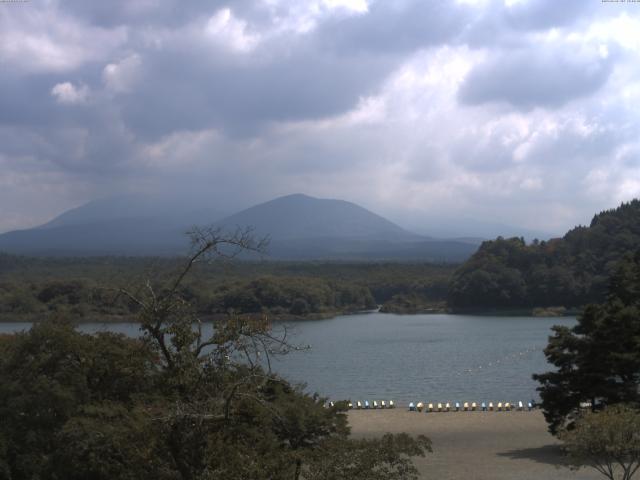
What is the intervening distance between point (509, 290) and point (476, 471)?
5184cm

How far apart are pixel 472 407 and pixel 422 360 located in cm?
1187

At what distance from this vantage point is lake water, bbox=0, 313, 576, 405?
83.9 ft

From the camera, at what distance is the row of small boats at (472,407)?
70.3 ft

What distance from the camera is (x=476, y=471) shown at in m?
13.5

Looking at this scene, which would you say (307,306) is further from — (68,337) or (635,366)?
(68,337)

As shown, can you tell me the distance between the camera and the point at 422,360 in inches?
1323


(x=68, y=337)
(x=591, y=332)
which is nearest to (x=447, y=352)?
(x=591, y=332)

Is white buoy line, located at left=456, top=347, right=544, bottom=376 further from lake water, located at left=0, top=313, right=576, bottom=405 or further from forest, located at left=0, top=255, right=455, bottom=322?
forest, located at left=0, top=255, right=455, bottom=322

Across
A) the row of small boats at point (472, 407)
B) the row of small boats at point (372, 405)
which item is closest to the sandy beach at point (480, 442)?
the row of small boats at point (472, 407)

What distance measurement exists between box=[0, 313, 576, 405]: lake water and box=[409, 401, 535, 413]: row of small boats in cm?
142

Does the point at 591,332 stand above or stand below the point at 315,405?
above

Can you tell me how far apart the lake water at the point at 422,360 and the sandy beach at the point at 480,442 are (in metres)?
2.96

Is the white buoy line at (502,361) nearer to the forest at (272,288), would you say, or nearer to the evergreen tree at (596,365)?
the forest at (272,288)

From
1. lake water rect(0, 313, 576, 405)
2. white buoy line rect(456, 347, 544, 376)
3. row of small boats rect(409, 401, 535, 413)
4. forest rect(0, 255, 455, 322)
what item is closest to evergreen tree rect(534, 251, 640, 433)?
lake water rect(0, 313, 576, 405)
